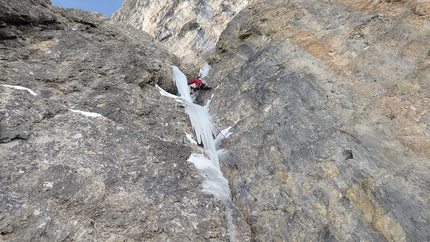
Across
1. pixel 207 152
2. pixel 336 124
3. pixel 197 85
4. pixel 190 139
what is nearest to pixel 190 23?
pixel 197 85

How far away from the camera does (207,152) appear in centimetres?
628

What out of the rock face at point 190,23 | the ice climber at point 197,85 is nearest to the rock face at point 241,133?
the ice climber at point 197,85

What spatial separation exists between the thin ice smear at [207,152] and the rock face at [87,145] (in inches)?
7.7

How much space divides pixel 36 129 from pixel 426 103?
22.3ft

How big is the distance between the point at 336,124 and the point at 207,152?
2.85 meters

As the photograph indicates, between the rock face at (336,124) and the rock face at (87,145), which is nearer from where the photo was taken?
the rock face at (87,145)

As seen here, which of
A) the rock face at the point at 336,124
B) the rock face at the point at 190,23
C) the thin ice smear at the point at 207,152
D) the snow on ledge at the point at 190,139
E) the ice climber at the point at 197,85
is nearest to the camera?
the rock face at the point at 336,124

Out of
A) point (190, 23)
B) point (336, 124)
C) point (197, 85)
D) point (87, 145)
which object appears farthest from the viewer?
point (190, 23)

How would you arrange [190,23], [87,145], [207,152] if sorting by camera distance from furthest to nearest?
[190,23] → [207,152] → [87,145]

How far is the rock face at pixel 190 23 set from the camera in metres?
16.2

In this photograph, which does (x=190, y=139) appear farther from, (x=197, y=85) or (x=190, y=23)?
(x=190, y=23)

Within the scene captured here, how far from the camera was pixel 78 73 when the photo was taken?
608 centimetres

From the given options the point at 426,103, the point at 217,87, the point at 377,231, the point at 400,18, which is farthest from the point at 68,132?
the point at 400,18

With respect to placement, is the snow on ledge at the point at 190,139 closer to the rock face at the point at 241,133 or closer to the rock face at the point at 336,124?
the rock face at the point at 241,133
